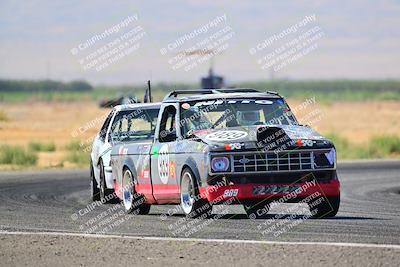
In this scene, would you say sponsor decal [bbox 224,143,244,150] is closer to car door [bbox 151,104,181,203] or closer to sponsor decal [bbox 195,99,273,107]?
car door [bbox 151,104,181,203]

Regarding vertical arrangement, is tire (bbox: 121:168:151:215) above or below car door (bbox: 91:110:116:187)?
below

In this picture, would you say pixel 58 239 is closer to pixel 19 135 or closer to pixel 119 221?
pixel 119 221

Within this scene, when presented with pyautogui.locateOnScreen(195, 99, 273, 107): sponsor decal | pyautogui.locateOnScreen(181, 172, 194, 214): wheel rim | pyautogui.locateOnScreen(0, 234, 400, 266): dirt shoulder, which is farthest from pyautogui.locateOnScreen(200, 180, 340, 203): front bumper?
pyautogui.locateOnScreen(0, 234, 400, 266): dirt shoulder

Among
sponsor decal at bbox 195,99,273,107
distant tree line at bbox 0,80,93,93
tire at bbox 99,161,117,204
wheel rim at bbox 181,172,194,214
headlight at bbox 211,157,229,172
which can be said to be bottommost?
distant tree line at bbox 0,80,93,93

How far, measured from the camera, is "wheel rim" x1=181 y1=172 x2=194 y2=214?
1759cm

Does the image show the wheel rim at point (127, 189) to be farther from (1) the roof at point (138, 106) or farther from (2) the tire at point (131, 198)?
(1) the roof at point (138, 106)

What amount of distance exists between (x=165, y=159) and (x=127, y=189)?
1832 millimetres

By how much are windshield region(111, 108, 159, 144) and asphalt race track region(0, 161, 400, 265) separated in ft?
3.98

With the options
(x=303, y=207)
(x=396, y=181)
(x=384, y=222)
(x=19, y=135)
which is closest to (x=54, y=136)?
(x=19, y=135)

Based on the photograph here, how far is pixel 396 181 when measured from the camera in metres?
29.6

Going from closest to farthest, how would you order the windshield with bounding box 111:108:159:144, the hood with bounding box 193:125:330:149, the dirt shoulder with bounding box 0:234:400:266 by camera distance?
the dirt shoulder with bounding box 0:234:400:266 → the hood with bounding box 193:125:330:149 → the windshield with bounding box 111:108:159:144

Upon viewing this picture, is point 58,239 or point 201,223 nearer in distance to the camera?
point 58,239

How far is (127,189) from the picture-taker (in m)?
20.1

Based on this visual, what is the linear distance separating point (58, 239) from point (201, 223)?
2.69m
